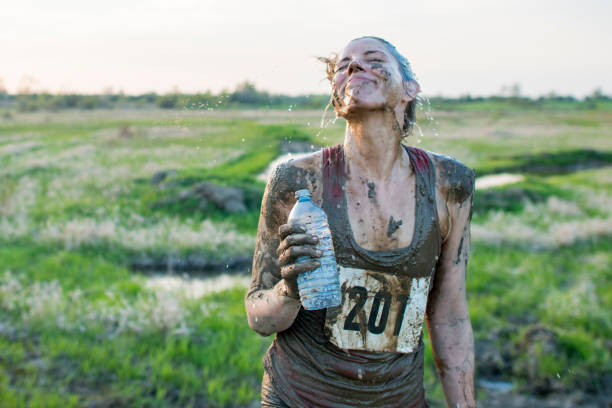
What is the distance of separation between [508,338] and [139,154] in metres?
19.9

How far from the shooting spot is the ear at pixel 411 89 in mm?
2348

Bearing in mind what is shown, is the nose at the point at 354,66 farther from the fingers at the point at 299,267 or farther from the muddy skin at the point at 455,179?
the fingers at the point at 299,267

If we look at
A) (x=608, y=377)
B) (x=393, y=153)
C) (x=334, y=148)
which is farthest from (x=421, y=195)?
(x=608, y=377)

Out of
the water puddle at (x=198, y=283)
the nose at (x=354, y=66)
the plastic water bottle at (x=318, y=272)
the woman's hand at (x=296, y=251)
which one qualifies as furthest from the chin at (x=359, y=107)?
the water puddle at (x=198, y=283)

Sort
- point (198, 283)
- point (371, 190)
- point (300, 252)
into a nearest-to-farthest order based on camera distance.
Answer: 1. point (300, 252)
2. point (371, 190)
3. point (198, 283)

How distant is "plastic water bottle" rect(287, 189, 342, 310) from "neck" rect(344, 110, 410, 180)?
343mm

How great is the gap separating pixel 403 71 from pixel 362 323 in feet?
3.28

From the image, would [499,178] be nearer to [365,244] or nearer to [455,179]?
[455,179]

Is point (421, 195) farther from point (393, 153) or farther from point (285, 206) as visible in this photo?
point (285, 206)

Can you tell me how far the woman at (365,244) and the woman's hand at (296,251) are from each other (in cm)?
18

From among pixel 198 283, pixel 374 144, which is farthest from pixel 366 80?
pixel 198 283

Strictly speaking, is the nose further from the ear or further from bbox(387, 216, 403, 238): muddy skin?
bbox(387, 216, 403, 238): muddy skin

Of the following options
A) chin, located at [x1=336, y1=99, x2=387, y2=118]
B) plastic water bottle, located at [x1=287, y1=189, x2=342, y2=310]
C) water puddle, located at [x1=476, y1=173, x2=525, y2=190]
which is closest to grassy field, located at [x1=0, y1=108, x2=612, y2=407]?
chin, located at [x1=336, y1=99, x2=387, y2=118]

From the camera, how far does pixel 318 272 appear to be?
1990mm
